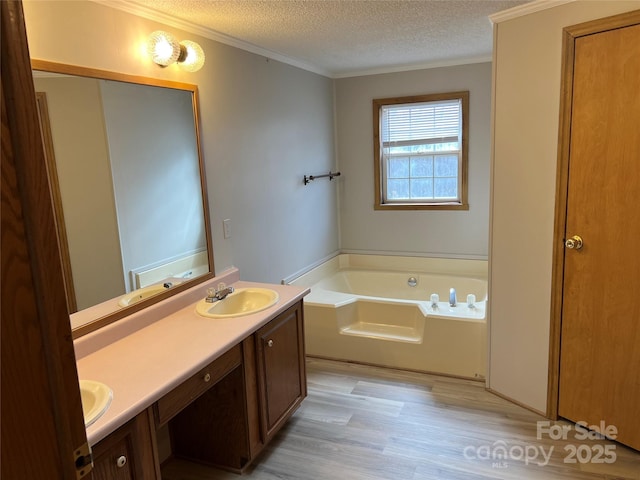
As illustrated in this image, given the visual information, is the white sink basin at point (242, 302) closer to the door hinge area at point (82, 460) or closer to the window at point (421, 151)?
the door hinge area at point (82, 460)

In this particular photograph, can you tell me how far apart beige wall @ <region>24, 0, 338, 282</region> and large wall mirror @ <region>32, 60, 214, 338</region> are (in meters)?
0.09

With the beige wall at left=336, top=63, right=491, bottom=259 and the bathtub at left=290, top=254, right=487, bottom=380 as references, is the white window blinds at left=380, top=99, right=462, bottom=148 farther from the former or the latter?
the bathtub at left=290, top=254, right=487, bottom=380

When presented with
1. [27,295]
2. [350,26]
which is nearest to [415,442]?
[27,295]

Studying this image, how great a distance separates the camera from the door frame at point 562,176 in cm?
207

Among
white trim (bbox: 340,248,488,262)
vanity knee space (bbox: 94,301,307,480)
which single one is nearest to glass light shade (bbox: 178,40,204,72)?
vanity knee space (bbox: 94,301,307,480)

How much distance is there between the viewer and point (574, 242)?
230 cm

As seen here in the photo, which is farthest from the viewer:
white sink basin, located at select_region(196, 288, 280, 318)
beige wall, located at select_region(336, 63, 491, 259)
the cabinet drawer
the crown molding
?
beige wall, located at select_region(336, 63, 491, 259)

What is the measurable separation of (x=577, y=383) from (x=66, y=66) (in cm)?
286

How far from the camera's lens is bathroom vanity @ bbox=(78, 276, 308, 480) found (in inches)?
58.7

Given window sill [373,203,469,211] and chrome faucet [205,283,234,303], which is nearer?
chrome faucet [205,283,234,303]

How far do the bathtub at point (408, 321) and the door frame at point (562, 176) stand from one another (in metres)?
0.51

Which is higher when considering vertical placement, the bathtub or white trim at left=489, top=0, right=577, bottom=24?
white trim at left=489, top=0, right=577, bottom=24

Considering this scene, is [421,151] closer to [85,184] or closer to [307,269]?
[307,269]

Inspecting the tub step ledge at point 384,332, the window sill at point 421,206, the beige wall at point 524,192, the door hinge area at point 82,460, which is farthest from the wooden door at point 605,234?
the door hinge area at point 82,460
